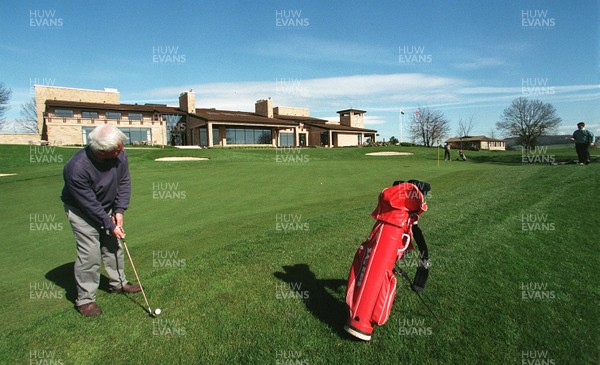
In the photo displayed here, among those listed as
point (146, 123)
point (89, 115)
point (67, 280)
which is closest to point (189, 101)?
point (146, 123)

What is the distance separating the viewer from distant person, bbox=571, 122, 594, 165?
17.6m

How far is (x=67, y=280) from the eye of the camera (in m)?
5.27

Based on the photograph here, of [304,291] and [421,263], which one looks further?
[304,291]

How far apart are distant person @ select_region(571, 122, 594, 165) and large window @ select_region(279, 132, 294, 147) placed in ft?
154

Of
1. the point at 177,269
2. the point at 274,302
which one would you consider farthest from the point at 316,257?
the point at 177,269

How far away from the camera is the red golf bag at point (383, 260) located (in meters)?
3.43

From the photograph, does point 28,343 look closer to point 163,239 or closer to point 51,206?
point 163,239

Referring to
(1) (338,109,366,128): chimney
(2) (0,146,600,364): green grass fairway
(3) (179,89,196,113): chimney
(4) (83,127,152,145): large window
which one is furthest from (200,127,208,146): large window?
(2) (0,146,600,364): green grass fairway

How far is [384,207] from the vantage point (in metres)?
3.58

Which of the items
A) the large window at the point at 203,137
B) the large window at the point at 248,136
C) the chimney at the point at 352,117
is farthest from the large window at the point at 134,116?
the chimney at the point at 352,117

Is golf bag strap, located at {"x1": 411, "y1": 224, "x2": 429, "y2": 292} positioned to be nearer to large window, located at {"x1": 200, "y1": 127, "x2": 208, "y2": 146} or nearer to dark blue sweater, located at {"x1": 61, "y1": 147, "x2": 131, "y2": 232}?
dark blue sweater, located at {"x1": 61, "y1": 147, "x2": 131, "y2": 232}

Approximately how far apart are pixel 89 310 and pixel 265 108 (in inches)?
2600

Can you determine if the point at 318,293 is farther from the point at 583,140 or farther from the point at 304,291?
the point at 583,140

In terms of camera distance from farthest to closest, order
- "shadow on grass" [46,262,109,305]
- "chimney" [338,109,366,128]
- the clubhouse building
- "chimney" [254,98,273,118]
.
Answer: "chimney" [338,109,366,128], "chimney" [254,98,273,118], the clubhouse building, "shadow on grass" [46,262,109,305]
